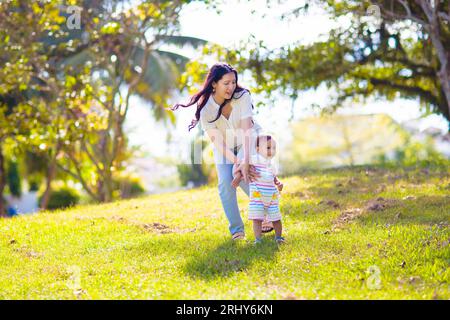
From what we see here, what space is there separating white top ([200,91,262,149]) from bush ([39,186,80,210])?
20778 millimetres

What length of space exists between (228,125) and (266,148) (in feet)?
1.98

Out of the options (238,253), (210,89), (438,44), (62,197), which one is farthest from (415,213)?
(62,197)

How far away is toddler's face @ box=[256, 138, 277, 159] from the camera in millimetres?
6772

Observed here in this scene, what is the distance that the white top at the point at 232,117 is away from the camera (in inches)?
274

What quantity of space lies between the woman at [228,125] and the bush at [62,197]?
20.7m

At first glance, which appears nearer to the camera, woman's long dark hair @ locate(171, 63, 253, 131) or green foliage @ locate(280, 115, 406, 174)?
woman's long dark hair @ locate(171, 63, 253, 131)

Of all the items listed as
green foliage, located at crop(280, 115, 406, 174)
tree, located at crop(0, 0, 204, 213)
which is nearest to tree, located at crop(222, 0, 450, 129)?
tree, located at crop(0, 0, 204, 213)

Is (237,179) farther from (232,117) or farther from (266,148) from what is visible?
(232,117)

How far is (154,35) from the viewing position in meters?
17.0

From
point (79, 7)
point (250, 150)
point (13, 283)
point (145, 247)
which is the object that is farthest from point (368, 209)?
point (79, 7)

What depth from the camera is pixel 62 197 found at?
2714cm

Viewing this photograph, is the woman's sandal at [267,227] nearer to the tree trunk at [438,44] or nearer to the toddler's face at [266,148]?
the toddler's face at [266,148]

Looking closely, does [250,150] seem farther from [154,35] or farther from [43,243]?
[154,35]

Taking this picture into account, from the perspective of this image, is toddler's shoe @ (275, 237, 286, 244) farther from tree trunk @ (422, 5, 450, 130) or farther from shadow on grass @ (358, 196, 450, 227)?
tree trunk @ (422, 5, 450, 130)
